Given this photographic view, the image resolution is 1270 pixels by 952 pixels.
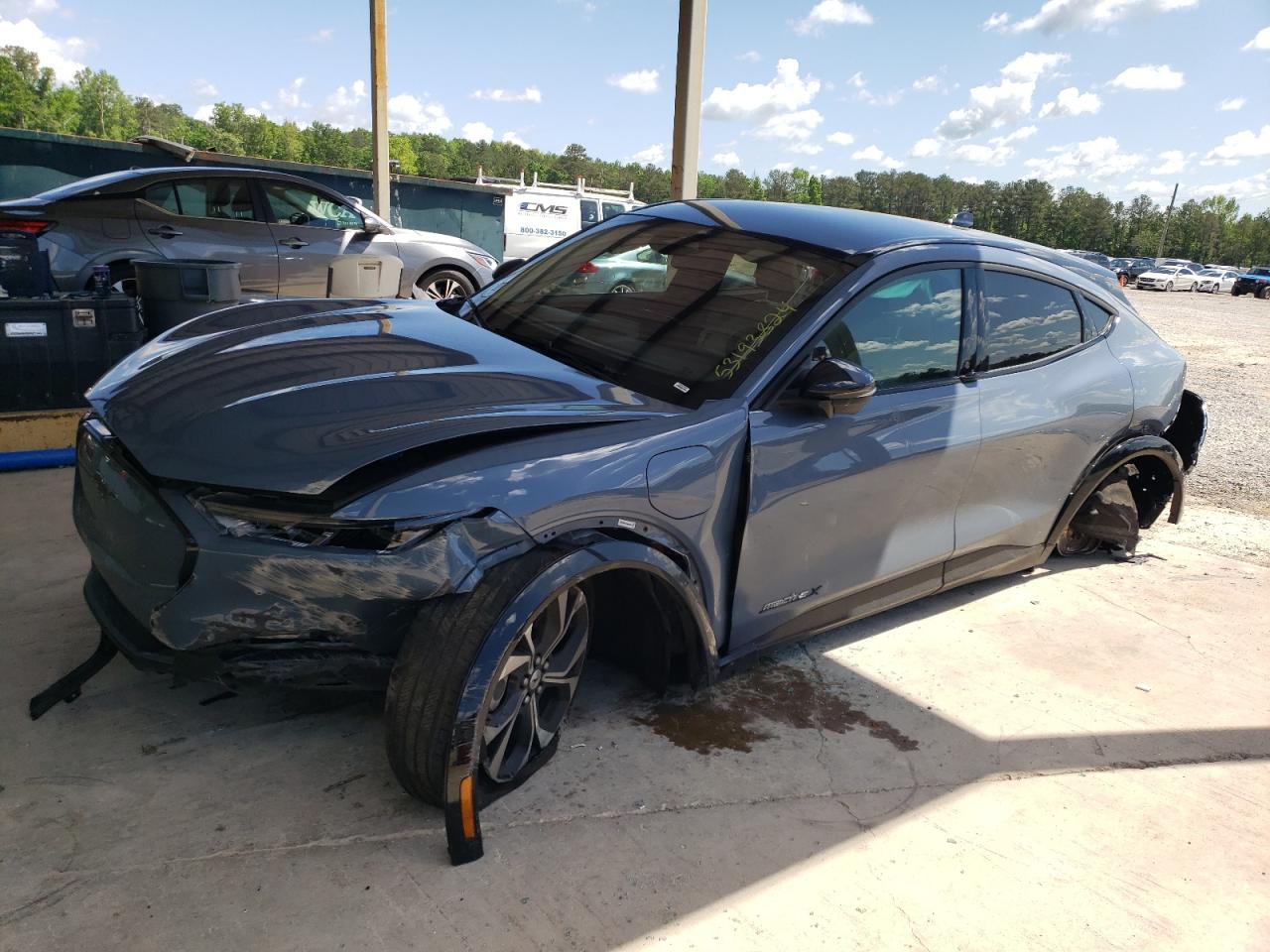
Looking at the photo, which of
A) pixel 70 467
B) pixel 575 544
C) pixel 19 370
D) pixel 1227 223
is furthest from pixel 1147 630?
pixel 1227 223

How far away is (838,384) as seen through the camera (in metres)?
2.71

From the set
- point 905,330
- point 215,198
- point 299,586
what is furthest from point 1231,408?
point 299,586

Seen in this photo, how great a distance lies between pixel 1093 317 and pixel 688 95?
4119mm

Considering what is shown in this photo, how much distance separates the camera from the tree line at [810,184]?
9831cm

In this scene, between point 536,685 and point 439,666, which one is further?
point 536,685

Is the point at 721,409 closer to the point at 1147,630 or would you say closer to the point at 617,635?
the point at 617,635

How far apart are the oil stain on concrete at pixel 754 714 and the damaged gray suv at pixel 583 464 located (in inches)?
9.5

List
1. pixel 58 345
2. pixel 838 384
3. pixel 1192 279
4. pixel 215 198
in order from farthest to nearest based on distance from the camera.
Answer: pixel 1192 279 < pixel 215 198 < pixel 58 345 < pixel 838 384

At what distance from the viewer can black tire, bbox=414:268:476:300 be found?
9.02 m

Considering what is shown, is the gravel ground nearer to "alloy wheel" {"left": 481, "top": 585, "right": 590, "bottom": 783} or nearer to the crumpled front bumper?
"alloy wheel" {"left": 481, "top": 585, "right": 590, "bottom": 783}

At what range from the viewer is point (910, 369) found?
3.19 m

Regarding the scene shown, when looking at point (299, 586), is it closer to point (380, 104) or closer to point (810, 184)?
point (380, 104)

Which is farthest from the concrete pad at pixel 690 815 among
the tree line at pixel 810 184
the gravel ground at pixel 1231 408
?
the tree line at pixel 810 184

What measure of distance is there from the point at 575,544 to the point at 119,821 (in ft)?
4.45
